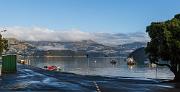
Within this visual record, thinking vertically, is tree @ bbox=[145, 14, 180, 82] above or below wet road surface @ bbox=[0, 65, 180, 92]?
above

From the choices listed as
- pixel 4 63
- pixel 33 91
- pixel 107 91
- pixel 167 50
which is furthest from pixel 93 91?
pixel 4 63

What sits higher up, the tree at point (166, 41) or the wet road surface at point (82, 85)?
the tree at point (166, 41)

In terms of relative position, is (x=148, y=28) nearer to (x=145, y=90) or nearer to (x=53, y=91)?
(x=145, y=90)

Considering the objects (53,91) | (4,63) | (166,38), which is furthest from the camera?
(4,63)

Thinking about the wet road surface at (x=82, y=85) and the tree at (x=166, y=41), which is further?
the tree at (x=166, y=41)

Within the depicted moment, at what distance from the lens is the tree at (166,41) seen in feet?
207

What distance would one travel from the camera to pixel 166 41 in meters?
62.9

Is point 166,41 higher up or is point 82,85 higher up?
point 166,41

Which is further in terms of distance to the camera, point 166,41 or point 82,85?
point 166,41

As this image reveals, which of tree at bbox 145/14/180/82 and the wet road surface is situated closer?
the wet road surface

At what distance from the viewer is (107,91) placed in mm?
44844

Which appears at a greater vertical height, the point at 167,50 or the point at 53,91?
the point at 167,50

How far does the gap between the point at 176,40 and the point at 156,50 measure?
3.61 m

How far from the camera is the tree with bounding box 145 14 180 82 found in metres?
63.0
